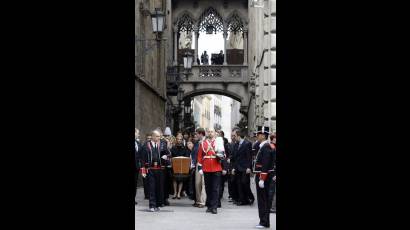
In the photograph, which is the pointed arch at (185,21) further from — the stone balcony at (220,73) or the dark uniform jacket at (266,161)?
the dark uniform jacket at (266,161)

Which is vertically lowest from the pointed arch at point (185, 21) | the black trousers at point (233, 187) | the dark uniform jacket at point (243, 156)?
the black trousers at point (233, 187)

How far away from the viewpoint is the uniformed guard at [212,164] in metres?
15.8

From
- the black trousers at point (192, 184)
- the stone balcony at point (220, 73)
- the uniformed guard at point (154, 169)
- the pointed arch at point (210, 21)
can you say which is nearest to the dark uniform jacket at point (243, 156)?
the black trousers at point (192, 184)

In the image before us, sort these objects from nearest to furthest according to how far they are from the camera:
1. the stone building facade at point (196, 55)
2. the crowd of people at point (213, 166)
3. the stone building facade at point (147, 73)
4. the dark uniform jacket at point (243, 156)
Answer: the crowd of people at point (213, 166), the dark uniform jacket at point (243, 156), the stone building facade at point (196, 55), the stone building facade at point (147, 73)

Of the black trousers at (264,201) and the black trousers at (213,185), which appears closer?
→ the black trousers at (264,201)

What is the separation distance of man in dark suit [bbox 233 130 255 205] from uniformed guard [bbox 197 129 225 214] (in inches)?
90.1

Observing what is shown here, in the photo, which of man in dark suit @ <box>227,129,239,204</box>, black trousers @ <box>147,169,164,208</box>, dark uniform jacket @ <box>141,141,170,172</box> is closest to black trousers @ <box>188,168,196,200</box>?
man in dark suit @ <box>227,129,239,204</box>

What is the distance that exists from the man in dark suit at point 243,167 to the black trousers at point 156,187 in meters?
2.44

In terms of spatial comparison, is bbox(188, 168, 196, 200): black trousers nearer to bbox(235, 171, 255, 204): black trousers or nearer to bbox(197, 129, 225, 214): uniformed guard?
bbox(235, 171, 255, 204): black trousers

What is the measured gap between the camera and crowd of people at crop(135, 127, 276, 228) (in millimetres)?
12586

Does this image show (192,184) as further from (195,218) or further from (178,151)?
(195,218)

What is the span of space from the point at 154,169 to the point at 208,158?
1443 mm

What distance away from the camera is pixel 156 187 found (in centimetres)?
1747
